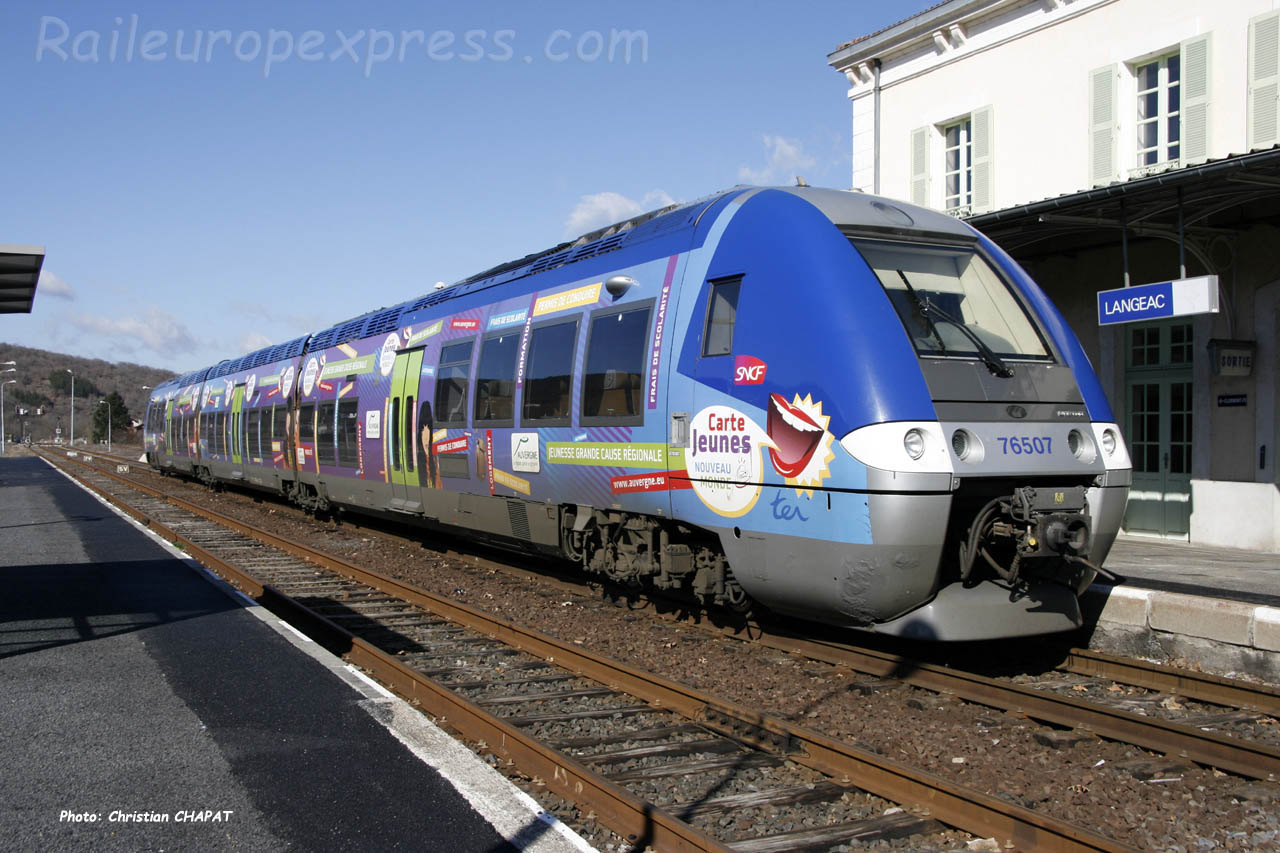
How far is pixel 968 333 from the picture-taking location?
659cm

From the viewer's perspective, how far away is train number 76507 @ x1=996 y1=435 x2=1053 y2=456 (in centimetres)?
618

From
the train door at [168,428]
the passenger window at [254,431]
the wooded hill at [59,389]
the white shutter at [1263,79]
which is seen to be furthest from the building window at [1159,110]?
the wooded hill at [59,389]

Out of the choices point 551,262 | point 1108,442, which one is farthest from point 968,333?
point 551,262

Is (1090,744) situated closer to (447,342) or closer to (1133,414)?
(447,342)

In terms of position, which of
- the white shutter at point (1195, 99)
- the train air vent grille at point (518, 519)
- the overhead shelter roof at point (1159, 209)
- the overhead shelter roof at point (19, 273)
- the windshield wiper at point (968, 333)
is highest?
the white shutter at point (1195, 99)

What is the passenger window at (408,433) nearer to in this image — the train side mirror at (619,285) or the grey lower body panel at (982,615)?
the train side mirror at (619,285)

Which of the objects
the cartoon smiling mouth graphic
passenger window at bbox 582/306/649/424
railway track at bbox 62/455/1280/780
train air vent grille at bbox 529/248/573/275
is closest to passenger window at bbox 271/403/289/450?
train air vent grille at bbox 529/248/573/275

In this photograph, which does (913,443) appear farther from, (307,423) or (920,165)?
(307,423)

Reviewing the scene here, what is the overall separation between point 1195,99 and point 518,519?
10557mm

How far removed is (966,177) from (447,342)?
9.97 meters

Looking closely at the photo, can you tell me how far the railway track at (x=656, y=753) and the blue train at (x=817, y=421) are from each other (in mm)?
1133

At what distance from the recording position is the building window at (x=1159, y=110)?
13.9 meters

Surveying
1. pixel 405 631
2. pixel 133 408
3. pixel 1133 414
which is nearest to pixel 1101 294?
pixel 1133 414

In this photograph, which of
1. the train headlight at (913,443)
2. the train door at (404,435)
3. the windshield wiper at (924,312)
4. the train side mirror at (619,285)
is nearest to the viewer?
the train headlight at (913,443)
